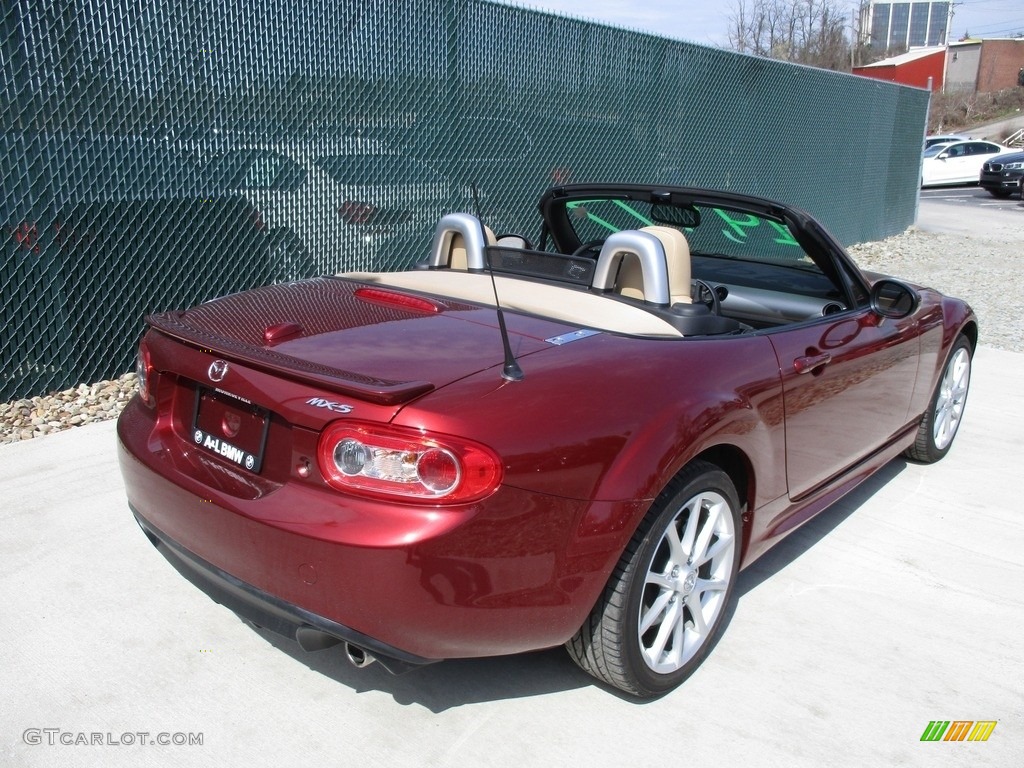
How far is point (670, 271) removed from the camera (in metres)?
3.32

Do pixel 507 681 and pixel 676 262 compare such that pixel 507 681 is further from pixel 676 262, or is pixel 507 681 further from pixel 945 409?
pixel 945 409

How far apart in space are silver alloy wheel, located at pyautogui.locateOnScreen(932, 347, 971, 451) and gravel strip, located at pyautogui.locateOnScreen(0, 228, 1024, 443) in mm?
3466

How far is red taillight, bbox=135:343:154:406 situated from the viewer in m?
3.02

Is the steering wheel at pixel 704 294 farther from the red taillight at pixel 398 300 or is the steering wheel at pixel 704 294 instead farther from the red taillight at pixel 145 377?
the red taillight at pixel 145 377

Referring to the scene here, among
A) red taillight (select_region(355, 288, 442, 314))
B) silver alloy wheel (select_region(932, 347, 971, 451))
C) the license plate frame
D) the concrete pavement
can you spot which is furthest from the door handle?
the license plate frame

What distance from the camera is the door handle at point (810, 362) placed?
133 inches

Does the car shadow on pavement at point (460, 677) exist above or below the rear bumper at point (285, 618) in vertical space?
below

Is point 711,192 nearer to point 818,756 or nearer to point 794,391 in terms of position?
point 794,391

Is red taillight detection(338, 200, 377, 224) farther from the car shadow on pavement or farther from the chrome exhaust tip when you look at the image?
the chrome exhaust tip

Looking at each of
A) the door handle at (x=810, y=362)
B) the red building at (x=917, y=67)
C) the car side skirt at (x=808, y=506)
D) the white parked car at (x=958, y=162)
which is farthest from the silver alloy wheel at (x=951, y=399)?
the red building at (x=917, y=67)

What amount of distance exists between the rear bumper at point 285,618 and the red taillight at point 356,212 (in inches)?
175

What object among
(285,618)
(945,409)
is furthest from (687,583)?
(945,409)

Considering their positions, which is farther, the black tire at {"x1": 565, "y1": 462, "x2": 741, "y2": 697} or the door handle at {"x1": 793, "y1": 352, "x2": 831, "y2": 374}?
the door handle at {"x1": 793, "y1": 352, "x2": 831, "y2": 374}

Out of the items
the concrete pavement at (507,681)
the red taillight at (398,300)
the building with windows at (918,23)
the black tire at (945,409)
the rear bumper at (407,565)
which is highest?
the building with windows at (918,23)
